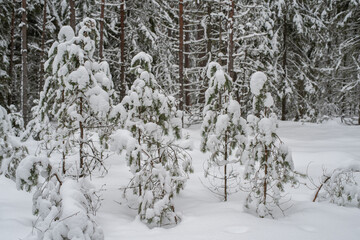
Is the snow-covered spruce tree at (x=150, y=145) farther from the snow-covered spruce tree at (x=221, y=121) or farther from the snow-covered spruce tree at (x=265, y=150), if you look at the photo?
the snow-covered spruce tree at (x=265, y=150)

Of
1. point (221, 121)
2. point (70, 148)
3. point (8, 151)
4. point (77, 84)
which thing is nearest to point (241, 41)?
point (221, 121)

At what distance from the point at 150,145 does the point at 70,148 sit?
4.75ft

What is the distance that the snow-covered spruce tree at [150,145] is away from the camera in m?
4.23

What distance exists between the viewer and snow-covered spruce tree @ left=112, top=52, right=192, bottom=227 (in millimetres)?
4230

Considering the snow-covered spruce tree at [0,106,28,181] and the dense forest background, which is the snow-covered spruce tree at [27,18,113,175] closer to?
the snow-covered spruce tree at [0,106,28,181]

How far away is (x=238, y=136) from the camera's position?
5172 millimetres

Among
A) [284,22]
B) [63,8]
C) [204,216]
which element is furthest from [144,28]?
[204,216]

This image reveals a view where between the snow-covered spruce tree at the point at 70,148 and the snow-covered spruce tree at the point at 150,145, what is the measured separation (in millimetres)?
503

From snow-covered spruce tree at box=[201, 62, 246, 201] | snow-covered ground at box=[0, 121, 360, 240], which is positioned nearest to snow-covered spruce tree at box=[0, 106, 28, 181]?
snow-covered ground at box=[0, 121, 360, 240]

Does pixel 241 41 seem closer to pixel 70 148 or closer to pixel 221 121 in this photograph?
pixel 221 121

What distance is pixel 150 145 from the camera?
5.16 meters

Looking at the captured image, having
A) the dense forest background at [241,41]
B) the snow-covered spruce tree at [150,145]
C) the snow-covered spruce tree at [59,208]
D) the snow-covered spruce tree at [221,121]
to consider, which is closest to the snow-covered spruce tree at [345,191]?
the snow-covered spruce tree at [221,121]

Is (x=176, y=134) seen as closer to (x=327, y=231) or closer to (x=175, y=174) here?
(x=175, y=174)

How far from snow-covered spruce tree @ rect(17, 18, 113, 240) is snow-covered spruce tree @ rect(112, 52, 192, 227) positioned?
50 centimetres
